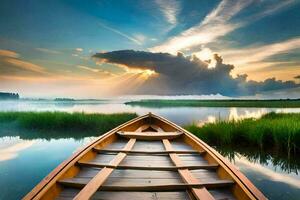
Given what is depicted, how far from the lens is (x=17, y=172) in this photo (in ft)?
24.2

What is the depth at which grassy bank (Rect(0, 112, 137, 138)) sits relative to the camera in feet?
51.6

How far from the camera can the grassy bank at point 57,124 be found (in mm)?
15727

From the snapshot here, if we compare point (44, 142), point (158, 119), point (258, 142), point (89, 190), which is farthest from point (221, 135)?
point (89, 190)

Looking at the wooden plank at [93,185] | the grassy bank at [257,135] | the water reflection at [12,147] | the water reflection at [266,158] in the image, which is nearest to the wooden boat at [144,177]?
the wooden plank at [93,185]

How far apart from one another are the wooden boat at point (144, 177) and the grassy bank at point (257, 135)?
5840mm

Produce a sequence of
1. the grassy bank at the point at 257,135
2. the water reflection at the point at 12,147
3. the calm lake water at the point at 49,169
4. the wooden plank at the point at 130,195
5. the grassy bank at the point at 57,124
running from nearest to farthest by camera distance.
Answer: the wooden plank at the point at 130,195 → the calm lake water at the point at 49,169 → the grassy bank at the point at 257,135 → the water reflection at the point at 12,147 → the grassy bank at the point at 57,124

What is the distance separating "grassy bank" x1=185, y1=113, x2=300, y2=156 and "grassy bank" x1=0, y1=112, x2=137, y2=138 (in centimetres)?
707

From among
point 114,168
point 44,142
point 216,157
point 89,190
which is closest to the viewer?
point 89,190

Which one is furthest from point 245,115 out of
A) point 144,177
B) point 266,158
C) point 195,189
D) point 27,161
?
point 195,189

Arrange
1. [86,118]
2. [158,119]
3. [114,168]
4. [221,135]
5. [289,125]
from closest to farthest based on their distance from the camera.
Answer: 1. [114,168]
2. [158,119]
3. [289,125]
4. [221,135]
5. [86,118]

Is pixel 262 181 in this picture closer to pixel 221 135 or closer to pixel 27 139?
pixel 221 135

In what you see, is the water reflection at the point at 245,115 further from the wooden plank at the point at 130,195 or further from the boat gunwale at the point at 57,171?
the wooden plank at the point at 130,195

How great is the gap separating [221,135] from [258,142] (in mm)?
1515

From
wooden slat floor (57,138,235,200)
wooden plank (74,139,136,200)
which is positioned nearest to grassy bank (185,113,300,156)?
wooden slat floor (57,138,235,200)
